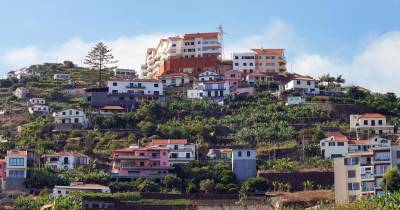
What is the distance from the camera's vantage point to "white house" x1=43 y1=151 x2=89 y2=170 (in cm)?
7625

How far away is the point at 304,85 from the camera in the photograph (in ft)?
313

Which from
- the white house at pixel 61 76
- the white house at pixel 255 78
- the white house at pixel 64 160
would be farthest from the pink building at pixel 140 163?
the white house at pixel 61 76

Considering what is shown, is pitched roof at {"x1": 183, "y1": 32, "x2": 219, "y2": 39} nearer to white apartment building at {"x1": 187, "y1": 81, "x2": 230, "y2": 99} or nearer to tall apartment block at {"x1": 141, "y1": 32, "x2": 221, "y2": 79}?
tall apartment block at {"x1": 141, "y1": 32, "x2": 221, "y2": 79}

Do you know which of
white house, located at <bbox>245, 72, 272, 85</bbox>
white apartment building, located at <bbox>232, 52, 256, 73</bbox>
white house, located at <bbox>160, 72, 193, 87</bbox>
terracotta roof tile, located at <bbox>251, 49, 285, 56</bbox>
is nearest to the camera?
white house, located at <bbox>245, 72, 272, 85</bbox>

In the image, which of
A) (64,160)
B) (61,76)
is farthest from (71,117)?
(61,76)

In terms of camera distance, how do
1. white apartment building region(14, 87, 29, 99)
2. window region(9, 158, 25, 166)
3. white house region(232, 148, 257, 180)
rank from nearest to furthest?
1. window region(9, 158, 25, 166)
2. white house region(232, 148, 257, 180)
3. white apartment building region(14, 87, 29, 99)

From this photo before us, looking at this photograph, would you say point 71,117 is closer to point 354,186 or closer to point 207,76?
point 207,76

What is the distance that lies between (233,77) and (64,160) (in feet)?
91.0

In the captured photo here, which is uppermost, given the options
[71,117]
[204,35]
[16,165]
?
[204,35]

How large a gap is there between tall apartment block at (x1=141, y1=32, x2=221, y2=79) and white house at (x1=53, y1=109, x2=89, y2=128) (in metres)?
19.6

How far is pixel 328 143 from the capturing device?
77812 mm

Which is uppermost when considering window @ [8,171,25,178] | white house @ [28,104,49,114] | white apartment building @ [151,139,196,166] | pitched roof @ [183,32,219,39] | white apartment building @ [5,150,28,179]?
pitched roof @ [183,32,219,39]

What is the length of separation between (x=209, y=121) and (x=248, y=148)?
9839mm

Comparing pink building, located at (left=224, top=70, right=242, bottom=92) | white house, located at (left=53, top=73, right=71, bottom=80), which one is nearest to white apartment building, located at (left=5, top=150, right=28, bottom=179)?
pink building, located at (left=224, top=70, right=242, bottom=92)
